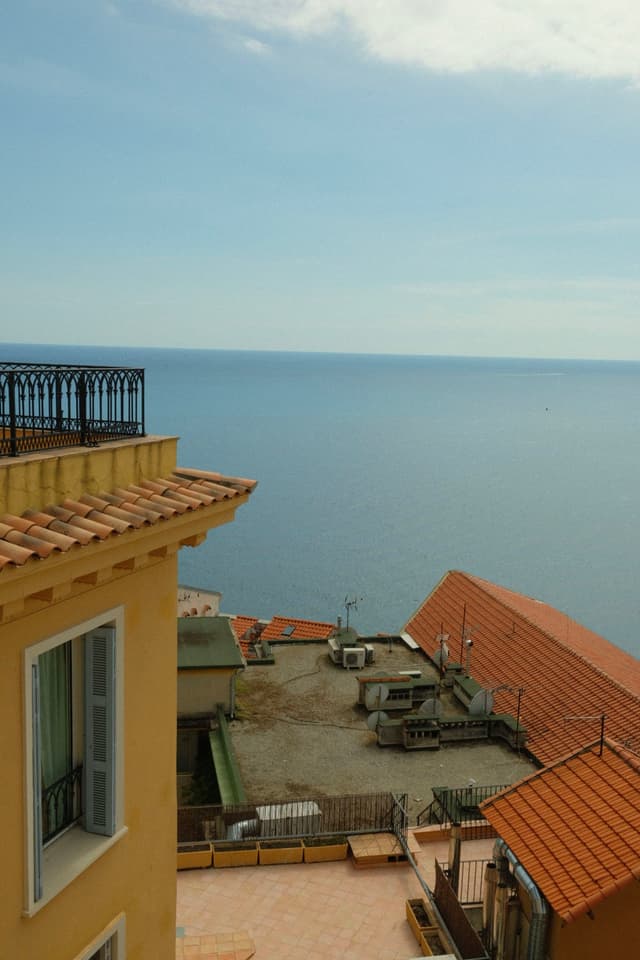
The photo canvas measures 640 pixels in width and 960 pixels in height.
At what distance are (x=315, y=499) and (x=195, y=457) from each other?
29.2m

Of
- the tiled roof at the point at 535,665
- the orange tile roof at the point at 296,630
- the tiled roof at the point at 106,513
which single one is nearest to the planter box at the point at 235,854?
the tiled roof at the point at 535,665

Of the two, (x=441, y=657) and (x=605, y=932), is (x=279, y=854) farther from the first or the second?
(x=441, y=657)

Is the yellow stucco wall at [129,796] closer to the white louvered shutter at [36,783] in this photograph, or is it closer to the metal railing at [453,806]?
the white louvered shutter at [36,783]

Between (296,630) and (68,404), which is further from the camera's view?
(296,630)

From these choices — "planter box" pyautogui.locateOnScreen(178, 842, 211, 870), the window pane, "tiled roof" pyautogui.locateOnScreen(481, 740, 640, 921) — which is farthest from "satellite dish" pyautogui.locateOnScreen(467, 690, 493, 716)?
the window pane

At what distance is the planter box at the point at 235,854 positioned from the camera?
623 inches

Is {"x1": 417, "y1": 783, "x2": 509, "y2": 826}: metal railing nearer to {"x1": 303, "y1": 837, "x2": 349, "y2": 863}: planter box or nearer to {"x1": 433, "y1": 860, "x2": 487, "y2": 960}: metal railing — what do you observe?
{"x1": 303, "y1": 837, "x2": 349, "y2": 863}: planter box

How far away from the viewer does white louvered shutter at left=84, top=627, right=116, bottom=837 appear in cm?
677

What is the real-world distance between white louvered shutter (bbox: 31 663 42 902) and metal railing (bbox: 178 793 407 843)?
1123 cm

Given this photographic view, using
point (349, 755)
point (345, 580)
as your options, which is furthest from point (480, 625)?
point (345, 580)

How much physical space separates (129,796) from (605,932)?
7110mm

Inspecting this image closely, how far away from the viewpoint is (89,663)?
6.78m

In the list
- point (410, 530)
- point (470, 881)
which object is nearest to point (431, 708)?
point (470, 881)

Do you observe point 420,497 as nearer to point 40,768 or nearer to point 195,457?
point 195,457
